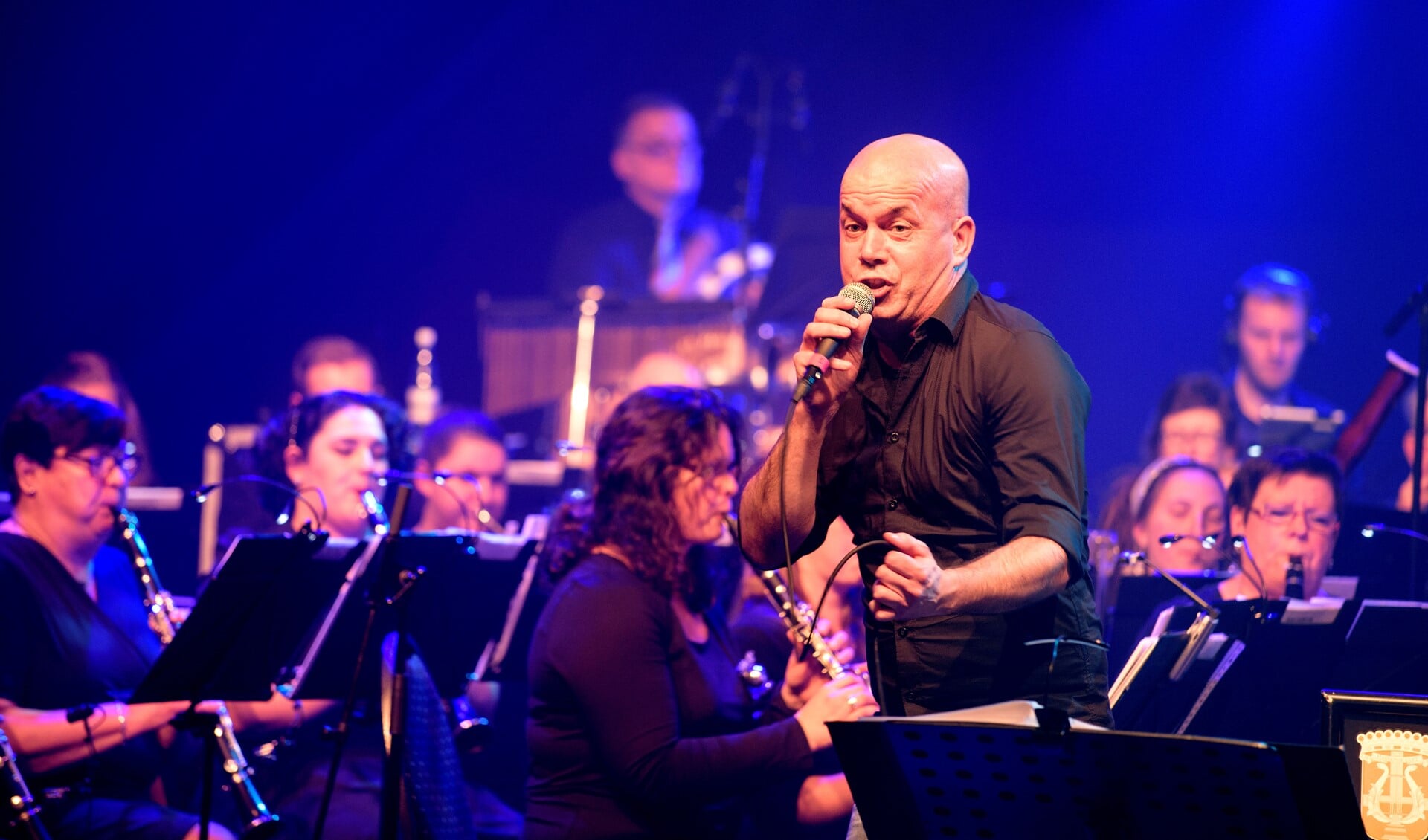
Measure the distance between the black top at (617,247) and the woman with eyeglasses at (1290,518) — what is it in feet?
15.2

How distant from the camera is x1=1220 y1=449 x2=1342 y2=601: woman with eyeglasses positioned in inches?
195

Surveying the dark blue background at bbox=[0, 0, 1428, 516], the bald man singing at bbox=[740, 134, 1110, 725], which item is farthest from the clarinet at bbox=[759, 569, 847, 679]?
the dark blue background at bbox=[0, 0, 1428, 516]

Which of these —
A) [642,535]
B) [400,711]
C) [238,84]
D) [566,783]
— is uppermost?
[238,84]

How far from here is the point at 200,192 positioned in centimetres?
927

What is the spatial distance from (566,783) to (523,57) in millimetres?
7948

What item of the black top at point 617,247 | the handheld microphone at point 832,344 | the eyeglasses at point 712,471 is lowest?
the eyeglasses at point 712,471

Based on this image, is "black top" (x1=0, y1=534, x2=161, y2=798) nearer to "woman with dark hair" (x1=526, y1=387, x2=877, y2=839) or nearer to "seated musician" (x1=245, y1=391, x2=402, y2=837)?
"seated musician" (x1=245, y1=391, x2=402, y2=837)

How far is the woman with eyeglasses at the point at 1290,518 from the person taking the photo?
4957 mm

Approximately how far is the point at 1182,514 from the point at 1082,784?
362cm

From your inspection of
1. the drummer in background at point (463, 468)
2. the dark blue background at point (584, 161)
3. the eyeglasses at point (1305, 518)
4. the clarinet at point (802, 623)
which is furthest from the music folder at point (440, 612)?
the dark blue background at point (584, 161)

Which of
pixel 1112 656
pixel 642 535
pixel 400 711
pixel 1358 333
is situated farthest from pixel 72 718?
pixel 1358 333

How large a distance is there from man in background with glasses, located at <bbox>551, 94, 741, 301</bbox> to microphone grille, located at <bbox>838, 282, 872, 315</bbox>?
6.33 metres

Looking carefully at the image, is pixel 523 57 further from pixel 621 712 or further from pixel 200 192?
pixel 621 712

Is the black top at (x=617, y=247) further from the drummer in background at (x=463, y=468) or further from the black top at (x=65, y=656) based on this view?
the black top at (x=65, y=656)
